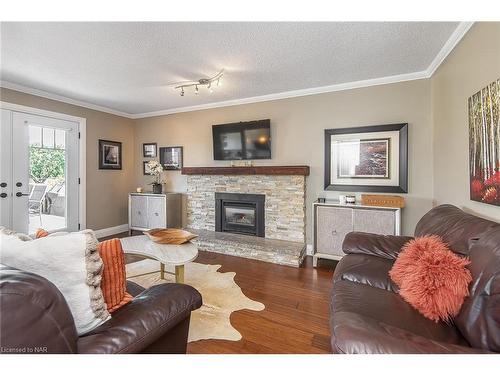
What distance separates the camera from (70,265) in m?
0.85

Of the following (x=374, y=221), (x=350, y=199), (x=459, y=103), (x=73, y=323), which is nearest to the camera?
(x=73, y=323)

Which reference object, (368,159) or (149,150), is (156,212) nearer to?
(149,150)

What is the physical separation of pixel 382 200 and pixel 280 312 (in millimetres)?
1833

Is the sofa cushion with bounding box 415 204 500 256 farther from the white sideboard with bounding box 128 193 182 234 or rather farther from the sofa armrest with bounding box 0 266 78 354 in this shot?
the white sideboard with bounding box 128 193 182 234

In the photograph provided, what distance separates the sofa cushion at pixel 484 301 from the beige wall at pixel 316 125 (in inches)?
82.5

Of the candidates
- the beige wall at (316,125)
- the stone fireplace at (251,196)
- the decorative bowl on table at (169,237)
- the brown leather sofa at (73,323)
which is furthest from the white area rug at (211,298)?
the beige wall at (316,125)

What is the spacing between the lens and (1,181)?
3.26 meters

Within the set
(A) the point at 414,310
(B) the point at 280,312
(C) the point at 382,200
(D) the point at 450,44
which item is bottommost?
(B) the point at 280,312

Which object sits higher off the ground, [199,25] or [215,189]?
[199,25]

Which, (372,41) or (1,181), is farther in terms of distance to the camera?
(1,181)

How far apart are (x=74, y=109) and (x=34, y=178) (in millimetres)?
1310

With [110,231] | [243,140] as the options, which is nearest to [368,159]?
[243,140]
